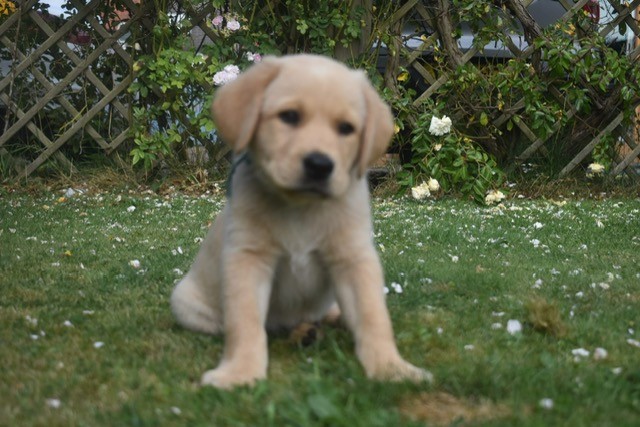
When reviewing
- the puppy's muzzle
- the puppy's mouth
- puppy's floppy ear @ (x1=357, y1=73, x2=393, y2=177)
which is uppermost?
puppy's floppy ear @ (x1=357, y1=73, x2=393, y2=177)

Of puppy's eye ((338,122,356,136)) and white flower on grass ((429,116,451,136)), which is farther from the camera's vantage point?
white flower on grass ((429,116,451,136))

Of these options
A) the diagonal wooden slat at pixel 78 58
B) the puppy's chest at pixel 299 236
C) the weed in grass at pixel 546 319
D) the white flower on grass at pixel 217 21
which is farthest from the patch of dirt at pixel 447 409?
the diagonal wooden slat at pixel 78 58

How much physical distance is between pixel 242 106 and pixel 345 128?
310 millimetres

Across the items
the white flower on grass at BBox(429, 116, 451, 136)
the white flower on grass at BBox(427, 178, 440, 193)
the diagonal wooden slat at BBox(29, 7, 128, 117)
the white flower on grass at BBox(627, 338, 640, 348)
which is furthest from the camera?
the diagonal wooden slat at BBox(29, 7, 128, 117)

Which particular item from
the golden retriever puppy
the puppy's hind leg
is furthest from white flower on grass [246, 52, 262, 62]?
the golden retriever puppy

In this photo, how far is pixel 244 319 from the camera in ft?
7.57

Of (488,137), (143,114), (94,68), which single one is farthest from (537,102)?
(94,68)

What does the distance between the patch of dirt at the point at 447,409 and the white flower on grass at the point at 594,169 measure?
19.4ft

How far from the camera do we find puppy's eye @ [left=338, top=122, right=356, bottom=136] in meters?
2.32

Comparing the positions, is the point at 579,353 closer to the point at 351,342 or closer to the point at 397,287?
the point at 351,342

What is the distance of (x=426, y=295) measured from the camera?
11.3 ft

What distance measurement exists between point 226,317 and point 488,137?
18.5 feet

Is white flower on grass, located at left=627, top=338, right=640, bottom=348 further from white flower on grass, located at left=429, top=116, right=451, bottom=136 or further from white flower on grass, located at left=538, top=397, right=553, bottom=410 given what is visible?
→ white flower on grass, located at left=429, top=116, right=451, bottom=136

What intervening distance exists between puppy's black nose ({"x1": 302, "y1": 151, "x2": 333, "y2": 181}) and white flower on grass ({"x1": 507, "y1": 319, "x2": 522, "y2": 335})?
102 centimetres
